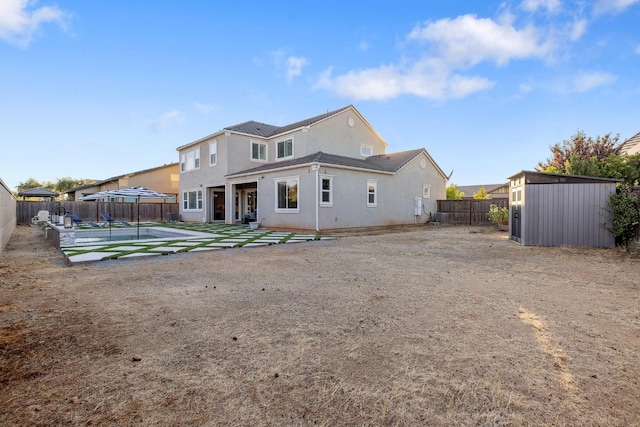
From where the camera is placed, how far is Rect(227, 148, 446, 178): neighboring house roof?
51.6 ft

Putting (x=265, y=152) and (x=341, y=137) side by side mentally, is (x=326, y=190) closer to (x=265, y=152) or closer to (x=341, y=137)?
(x=341, y=137)

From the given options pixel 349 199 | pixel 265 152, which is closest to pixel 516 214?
pixel 349 199

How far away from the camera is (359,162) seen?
18.5 metres

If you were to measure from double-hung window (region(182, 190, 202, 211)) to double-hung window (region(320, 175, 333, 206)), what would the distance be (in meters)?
11.1

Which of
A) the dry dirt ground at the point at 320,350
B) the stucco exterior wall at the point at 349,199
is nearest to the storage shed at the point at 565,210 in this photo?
the dry dirt ground at the point at 320,350

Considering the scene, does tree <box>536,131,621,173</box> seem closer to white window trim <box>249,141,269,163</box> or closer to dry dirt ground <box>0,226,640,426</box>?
white window trim <box>249,141,269,163</box>

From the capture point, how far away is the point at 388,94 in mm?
18375

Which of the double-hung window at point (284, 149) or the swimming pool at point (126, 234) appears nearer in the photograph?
the swimming pool at point (126, 234)

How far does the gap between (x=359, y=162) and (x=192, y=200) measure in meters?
12.7

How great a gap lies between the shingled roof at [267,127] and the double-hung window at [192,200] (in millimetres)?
5578

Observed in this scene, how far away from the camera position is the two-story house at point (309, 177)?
50.4 feet

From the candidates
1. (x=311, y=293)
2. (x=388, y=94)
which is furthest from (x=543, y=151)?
(x=311, y=293)

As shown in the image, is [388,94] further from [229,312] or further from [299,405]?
[299,405]

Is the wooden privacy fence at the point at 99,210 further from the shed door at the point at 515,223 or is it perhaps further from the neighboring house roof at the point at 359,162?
A: the shed door at the point at 515,223
